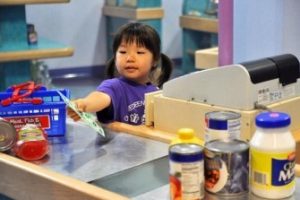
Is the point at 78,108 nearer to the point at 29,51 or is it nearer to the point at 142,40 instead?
the point at 142,40

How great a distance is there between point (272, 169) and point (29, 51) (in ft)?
8.10

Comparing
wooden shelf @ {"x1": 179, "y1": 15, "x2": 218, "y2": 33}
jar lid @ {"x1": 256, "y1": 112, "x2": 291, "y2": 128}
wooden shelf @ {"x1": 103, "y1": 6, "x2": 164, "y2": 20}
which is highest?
jar lid @ {"x1": 256, "y1": 112, "x2": 291, "y2": 128}

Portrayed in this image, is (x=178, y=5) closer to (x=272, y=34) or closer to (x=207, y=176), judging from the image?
(x=272, y=34)

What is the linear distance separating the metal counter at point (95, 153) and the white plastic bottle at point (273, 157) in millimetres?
372

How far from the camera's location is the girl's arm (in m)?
1.55

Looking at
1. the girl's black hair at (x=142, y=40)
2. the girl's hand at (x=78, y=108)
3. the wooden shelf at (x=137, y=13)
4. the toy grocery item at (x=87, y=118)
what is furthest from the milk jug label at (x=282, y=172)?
the wooden shelf at (x=137, y=13)

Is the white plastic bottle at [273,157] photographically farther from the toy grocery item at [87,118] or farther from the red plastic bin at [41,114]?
the red plastic bin at [41,114]

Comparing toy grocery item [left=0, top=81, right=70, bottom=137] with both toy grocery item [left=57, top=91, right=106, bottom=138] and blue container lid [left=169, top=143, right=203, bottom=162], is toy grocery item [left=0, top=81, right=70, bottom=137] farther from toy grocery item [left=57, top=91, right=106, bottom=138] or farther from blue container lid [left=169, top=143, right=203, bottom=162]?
blue container lid [left=169, top=143, right=203, bottom=162]

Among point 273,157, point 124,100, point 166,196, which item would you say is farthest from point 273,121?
point 124,100

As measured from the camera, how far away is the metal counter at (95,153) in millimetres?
1250

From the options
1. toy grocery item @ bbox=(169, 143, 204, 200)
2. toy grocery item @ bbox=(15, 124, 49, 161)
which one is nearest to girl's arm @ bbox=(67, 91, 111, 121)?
toy grocery item @ bbox=(15, 124, 49, 161)

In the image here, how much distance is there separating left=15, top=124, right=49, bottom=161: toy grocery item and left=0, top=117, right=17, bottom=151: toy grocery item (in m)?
0.02

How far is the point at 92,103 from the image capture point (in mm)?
1633

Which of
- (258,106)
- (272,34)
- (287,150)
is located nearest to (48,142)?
(258,106)
